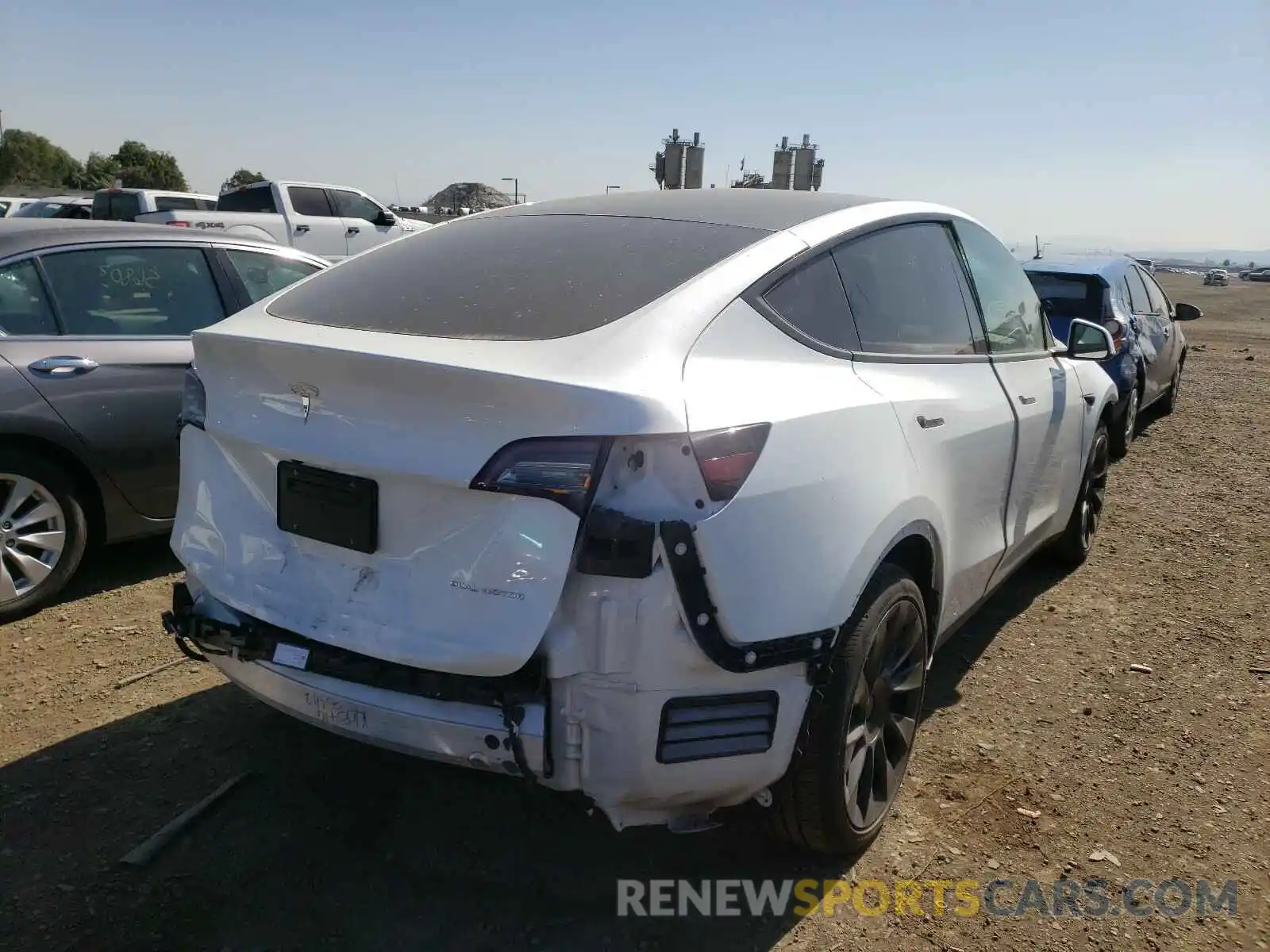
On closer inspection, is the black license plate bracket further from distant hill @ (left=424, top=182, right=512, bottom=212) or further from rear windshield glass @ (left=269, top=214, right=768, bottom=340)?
distant hill @ (left=424, top=182, right=512, bottom=212)

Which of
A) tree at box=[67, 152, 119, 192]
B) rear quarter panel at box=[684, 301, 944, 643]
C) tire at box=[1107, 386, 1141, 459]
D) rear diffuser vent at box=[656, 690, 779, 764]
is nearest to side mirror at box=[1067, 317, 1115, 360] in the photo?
rear quarter panel at box=[684, 301, 944, 643]

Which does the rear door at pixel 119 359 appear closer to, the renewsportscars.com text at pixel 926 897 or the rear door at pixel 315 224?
the renewsportscars.com text at pixel 926 897

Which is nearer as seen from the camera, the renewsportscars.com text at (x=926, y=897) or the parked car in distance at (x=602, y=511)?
the parked car in distance at (x=602, y=511)

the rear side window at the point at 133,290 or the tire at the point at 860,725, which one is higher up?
the rear side window at the point at 133,290

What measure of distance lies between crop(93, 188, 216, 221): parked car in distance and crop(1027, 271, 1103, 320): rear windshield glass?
42.9 ft

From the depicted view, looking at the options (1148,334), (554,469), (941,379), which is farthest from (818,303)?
(1148,334)

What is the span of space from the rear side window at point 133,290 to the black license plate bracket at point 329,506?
2.62 metres

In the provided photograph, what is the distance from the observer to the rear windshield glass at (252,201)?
50.7ft

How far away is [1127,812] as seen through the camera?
3.03 metres

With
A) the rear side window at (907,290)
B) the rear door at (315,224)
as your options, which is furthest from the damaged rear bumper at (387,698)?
the rear door at (315,224)

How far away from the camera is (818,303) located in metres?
2.70

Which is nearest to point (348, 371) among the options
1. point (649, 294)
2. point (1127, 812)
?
point (649, 294)

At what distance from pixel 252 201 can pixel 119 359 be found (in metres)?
12.5

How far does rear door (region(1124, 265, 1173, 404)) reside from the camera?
27.8 ft
